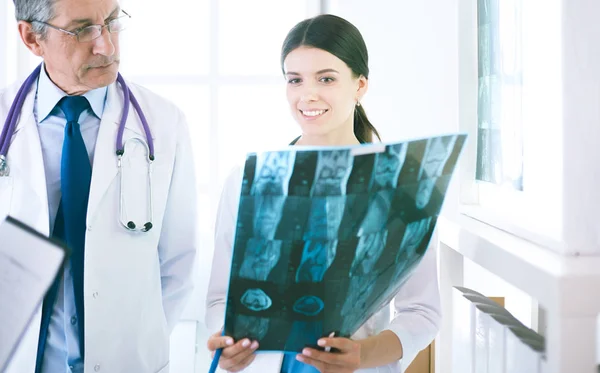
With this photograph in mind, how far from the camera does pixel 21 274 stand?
0.92 meters

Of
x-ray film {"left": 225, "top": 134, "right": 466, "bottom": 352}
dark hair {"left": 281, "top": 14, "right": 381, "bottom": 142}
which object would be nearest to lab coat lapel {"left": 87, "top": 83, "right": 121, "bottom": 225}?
dark hair {"left": 281, "top": 14, "right": 381, "bottom": 142}

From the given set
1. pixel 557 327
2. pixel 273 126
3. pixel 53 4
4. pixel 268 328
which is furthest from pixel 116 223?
pixel 273 126

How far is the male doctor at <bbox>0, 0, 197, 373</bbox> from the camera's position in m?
1.36

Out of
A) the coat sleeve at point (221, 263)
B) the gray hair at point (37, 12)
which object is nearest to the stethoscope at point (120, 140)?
the gray hair at point (37, 12)

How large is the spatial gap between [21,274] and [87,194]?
0.50 metres

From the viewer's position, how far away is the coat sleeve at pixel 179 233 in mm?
1548

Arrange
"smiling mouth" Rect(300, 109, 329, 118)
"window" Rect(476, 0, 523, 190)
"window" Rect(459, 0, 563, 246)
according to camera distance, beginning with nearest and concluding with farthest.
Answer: "window" Rect(459, 0, 563, 246) → "window" Rect(476, 0, 523, 190) → "smiling mouth" Rect(300, 109, 329, 118)

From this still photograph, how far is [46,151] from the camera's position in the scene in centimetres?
143

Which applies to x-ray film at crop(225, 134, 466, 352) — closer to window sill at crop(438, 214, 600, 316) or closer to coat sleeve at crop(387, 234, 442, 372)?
window sill at crop(438, 214, 600, 316)

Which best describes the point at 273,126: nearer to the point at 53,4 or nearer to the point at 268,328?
Answer: the point at 53,4

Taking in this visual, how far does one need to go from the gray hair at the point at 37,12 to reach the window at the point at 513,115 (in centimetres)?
88

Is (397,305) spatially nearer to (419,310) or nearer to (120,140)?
(419,310)

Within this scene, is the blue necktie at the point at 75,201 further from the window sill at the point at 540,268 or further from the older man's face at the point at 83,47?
the window sill at the point at 540,268

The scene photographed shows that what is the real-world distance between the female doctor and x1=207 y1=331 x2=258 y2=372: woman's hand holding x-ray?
0.47ft
